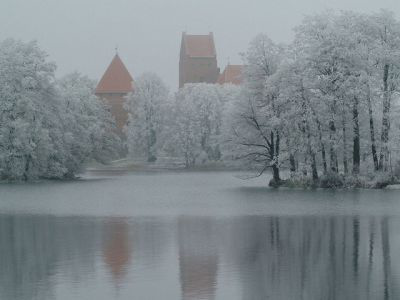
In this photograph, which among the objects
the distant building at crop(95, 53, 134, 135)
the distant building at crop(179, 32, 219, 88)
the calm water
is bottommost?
the calm water

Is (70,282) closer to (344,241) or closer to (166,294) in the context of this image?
(166,294)

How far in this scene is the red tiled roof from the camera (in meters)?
144

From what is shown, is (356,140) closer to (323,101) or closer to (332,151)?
(332,151)

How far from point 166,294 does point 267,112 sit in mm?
31613

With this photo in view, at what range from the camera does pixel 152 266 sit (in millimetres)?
14188

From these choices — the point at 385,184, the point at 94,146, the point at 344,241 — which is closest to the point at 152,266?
the point at 344,241

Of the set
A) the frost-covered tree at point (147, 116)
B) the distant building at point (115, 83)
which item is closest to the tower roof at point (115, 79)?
the distant building at point (115, 83)

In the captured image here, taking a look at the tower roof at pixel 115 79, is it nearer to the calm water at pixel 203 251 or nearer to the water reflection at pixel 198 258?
the calm water at pixel 203 251

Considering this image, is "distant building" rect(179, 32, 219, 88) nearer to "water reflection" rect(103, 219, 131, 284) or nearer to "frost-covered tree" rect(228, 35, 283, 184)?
"frost-covered tree" rect(228, 35, 283, 184)

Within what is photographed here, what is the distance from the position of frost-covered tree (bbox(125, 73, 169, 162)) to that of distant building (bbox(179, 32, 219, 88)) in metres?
58.4

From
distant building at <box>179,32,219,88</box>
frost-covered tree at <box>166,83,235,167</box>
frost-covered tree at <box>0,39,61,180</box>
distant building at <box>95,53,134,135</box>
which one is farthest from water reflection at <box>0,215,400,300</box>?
distant building at <box>179,32,219,88</box>

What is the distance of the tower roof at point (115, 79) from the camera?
A: 12225cm

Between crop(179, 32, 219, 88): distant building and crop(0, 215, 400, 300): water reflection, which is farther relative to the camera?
crop(179, 32, 219, 88): distant building

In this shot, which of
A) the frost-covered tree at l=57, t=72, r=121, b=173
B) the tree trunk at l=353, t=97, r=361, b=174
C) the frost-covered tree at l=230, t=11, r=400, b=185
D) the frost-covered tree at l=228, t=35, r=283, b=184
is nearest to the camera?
the frost-covered tree at l=230, t=11, r=400, b=185
